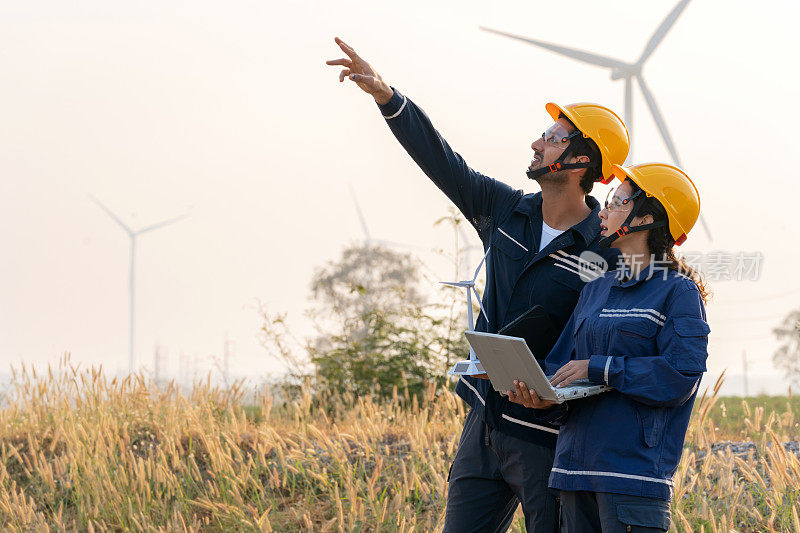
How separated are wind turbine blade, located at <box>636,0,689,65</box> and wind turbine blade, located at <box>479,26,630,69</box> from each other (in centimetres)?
46

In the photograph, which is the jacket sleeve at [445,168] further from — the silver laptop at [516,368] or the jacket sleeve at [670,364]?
the jacket sleeve at [670,364]

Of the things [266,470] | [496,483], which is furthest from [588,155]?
[266,470]

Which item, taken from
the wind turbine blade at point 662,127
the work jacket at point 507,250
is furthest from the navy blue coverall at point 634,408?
the wind turbine blade at point 662,127

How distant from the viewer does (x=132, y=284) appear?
29.6 metres

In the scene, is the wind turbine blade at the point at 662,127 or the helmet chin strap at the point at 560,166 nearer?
the helmet chin strap at the point at 560,166

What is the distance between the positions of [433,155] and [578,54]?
575 inches

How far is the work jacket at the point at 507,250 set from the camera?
4.14 metres

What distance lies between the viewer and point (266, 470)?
7672 millimetres

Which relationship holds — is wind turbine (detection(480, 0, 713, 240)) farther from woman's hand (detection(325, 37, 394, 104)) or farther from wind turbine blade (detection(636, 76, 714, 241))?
woman's hand (detection(325, 37, 394, 104))

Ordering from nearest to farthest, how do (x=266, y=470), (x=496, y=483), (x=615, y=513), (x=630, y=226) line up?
(x=615, y=513), (x=630, y=226), (x=496, y=483), (x=266, y=470)

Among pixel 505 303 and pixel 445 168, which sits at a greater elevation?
pixel 445 168

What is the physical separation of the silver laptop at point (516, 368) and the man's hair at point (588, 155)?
121cm

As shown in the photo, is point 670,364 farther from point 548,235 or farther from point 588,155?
point 588,155

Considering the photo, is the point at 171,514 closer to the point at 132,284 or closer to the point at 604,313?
the point at 604,313
